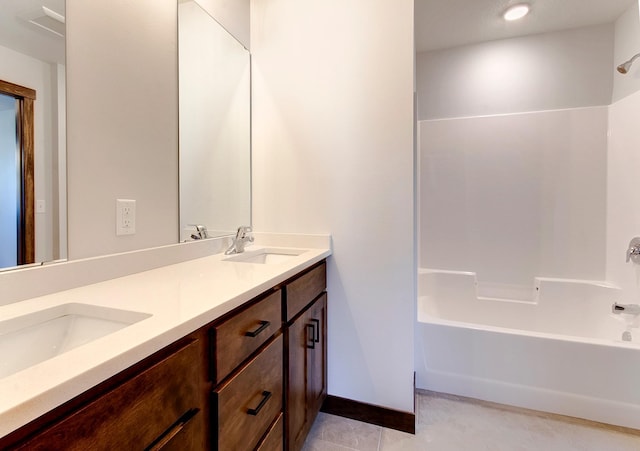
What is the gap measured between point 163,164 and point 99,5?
0.54 meters

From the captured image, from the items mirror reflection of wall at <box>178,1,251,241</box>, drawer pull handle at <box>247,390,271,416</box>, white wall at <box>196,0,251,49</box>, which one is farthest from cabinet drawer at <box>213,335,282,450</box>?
white wall at <box>196,0,251,49</box>

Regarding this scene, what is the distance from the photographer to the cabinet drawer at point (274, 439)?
3.22ft

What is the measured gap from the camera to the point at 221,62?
163 cm

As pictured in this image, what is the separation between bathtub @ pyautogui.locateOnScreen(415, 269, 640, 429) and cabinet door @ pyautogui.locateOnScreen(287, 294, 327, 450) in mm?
674

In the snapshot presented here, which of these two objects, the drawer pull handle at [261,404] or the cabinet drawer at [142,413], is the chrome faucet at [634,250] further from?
the cabinet drawer at [142,413]

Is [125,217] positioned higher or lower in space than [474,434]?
higher

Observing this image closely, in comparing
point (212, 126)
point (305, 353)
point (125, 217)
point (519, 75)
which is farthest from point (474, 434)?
point (519, 75)

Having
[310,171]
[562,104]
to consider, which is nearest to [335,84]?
[310,171]

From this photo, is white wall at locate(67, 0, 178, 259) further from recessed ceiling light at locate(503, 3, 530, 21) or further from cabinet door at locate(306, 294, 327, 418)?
recessed ceiling light at locate(503, 3, 530, 21)

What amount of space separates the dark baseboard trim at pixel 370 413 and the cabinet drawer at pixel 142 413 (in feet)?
3.63

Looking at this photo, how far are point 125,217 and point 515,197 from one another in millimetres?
2577

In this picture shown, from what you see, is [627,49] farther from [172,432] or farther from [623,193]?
[172,432]

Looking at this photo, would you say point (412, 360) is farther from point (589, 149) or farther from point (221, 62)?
point (589, 149)

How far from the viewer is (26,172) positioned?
83 cm
